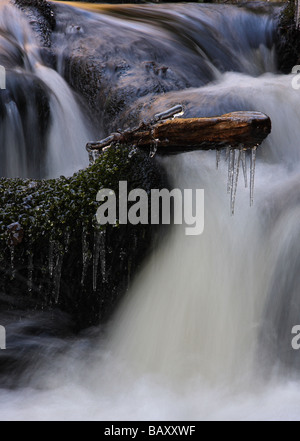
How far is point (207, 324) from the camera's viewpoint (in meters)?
3.59

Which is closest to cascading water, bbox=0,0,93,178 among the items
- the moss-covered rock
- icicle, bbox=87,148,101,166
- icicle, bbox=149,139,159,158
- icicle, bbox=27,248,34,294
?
icicle, bbox=87,148,101,166

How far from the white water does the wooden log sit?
0.89 feet

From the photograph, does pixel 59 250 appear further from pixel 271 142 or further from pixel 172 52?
pixel 172 52

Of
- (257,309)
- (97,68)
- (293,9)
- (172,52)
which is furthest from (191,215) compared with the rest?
(293,9)

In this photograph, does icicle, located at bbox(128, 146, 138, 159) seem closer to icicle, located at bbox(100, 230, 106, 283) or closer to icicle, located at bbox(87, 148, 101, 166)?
icicle, located at bbox(87, 148, 101, 166)

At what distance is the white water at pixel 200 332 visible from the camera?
2.98m

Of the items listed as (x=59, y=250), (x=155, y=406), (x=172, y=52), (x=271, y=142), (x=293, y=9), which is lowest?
(x=155, y=406)

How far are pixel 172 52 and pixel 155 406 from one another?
3.90 metres

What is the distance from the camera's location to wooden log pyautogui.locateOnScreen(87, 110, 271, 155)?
3.05m

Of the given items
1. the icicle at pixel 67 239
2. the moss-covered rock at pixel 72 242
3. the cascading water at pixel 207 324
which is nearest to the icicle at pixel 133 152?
the moss-covered rock at pixel 72 242

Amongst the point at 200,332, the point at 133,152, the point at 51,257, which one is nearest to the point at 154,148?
the point at 133,152

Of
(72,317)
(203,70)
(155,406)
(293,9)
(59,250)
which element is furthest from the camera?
(293,9)

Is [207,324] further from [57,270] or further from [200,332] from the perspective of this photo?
[57,270]

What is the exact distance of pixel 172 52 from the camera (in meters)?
5.64
